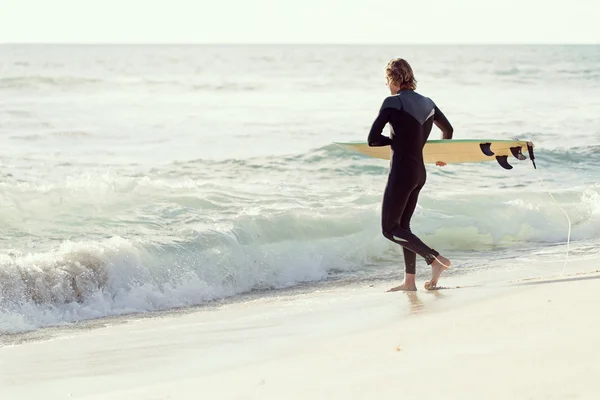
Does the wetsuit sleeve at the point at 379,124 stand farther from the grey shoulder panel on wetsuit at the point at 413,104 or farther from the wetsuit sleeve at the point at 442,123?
the wetsuit sleeve at the point at 442,123

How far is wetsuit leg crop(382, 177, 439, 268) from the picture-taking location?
6.20 m

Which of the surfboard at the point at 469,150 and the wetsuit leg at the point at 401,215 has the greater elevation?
the surfboard at the point at 469,150

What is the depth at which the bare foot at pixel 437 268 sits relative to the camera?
21.0 ft

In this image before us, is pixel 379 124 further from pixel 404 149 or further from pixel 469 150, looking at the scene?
pixel 469 150

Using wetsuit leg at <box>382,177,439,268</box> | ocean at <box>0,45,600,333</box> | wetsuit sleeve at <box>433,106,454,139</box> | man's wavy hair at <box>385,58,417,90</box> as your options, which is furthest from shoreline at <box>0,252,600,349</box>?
man's wavy hair at <box>385,58,417,90</box>

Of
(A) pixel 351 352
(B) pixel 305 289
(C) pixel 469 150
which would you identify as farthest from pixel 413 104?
(B) pixel 305 289

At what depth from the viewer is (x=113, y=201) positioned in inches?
431

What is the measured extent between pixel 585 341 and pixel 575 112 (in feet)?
76.8

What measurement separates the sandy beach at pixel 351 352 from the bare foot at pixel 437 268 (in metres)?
0.09

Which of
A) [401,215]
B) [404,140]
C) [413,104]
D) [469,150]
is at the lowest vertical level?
[401,215]

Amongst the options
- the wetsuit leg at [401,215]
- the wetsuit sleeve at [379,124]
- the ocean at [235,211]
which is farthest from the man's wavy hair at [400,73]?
the ocean at [235,211]

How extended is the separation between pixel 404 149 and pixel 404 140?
0.21 feet

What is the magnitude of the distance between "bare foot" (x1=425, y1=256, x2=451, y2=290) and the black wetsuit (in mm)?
59

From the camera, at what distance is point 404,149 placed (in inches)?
241
